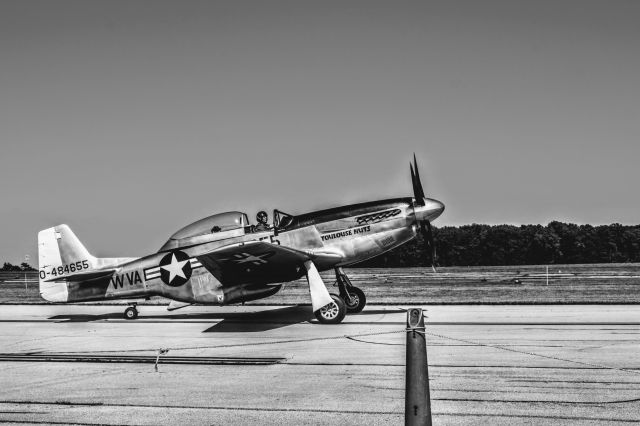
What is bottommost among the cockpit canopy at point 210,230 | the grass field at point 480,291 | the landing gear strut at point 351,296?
the grass field at point 480,291

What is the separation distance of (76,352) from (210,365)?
9.59 ft

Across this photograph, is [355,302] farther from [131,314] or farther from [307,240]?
[131,314]

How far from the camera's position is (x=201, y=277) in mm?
15859

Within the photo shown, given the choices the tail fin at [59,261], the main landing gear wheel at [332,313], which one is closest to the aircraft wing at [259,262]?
the main landing gear wheel at [332,313]

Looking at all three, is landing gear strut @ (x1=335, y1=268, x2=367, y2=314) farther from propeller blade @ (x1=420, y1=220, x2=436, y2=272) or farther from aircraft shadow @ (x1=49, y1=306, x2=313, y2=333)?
propeller blade @ (x1=420, y1=220, x2=436, y2=272)

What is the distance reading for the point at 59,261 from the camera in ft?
56.3

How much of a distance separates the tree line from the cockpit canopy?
95.6 meters

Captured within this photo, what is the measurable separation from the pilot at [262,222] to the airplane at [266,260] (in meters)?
0.03

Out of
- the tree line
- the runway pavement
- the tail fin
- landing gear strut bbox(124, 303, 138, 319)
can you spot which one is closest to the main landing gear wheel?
the runway pavement

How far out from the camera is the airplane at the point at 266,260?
15.7m

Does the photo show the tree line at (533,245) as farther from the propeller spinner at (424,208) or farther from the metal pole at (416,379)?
the metal pole at (416,379)

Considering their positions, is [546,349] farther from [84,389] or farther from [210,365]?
[84,389]

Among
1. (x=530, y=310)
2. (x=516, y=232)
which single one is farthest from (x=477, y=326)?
(x=516, y=232)

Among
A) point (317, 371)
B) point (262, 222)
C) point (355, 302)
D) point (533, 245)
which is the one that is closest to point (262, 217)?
point (262, 222)
